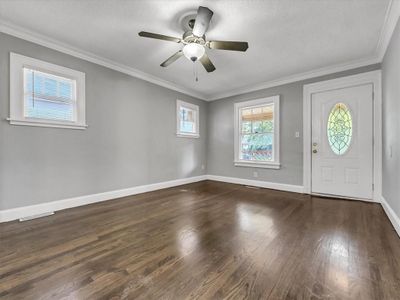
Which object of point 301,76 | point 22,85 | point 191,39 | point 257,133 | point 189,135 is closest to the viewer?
point 191,39

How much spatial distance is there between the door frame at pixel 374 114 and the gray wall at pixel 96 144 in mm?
2815

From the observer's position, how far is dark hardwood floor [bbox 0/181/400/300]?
4.09 feet

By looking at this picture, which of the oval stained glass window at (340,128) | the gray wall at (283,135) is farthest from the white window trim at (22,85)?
the oval stained glass window at (340,128)

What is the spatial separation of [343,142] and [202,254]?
340 centimetres

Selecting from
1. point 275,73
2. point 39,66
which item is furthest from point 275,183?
point 39,66

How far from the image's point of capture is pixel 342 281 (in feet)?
4.33

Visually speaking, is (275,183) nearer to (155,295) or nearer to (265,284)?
(265,284)

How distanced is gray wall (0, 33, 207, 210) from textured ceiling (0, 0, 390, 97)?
48 cm

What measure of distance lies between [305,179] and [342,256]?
245 centimetres

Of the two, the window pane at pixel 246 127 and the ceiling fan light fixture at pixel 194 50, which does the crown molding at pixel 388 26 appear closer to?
the ceiling fan light fixture at pixel 194 50

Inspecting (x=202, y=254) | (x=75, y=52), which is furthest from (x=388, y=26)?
(x=75, y=52)

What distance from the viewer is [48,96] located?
109 inches

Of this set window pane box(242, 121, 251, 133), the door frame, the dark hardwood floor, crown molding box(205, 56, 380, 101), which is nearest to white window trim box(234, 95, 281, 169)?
window pane box(242, 121, 251, 133)

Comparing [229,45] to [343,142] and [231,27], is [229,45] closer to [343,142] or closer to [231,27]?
[231,27]
